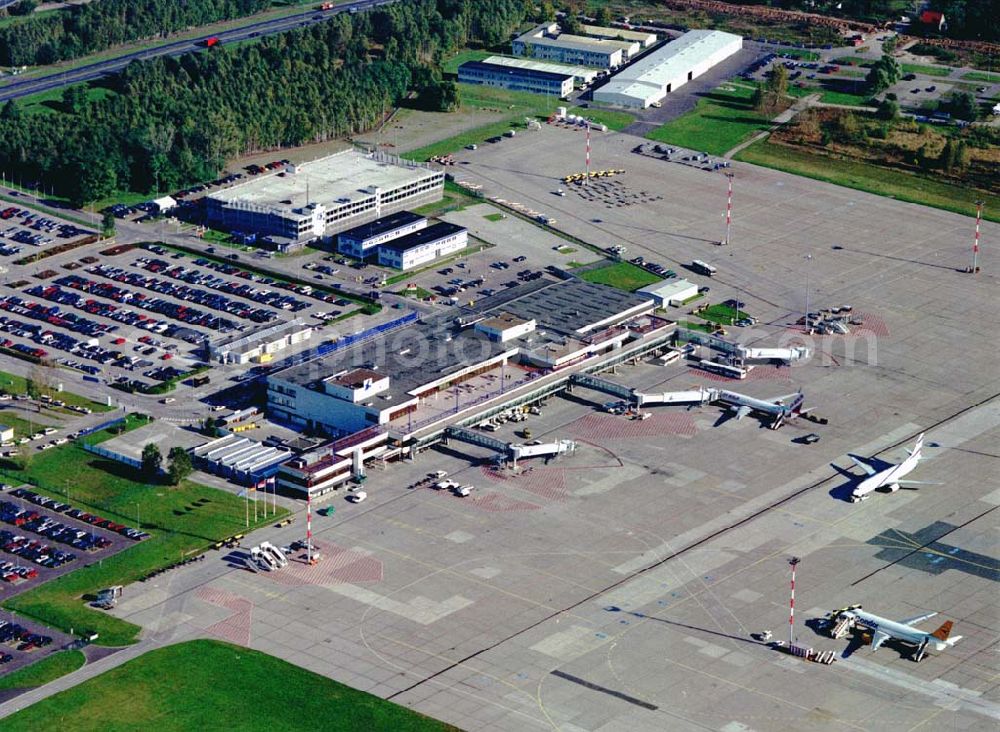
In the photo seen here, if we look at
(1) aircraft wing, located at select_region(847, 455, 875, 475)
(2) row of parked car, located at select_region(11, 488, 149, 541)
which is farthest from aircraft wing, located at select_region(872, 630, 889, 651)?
(2) row of parked car, located at select_region(11, 488, 149, 541)

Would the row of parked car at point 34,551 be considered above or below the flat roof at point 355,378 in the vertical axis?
below

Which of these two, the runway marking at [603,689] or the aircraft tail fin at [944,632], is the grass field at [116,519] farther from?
the aircraft tail fin at [944,632]

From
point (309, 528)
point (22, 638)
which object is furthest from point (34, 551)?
point (309, 528)

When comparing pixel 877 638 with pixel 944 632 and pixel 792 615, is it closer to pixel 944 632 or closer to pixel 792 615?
pixel 944 632

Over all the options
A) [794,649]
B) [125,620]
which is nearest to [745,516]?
[794,649]

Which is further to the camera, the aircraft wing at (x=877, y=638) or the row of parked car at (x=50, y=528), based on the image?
the row of parked car at (x=50, y=528)

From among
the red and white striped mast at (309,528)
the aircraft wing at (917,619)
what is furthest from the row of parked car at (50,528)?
the aircraft wing at (917,619)
